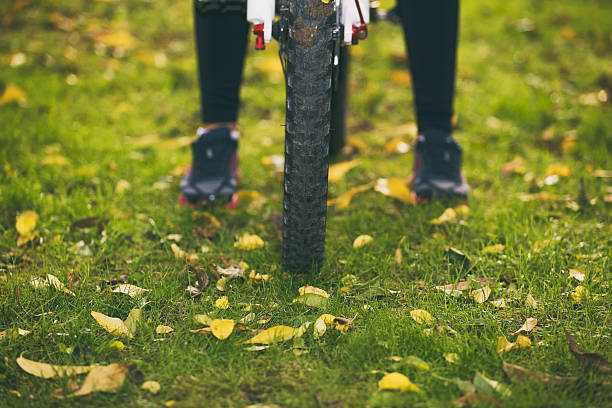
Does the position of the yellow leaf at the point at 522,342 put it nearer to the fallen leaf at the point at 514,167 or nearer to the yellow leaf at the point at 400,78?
the fallen leaf at the point at 514,167

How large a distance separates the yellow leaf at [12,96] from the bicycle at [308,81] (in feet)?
5.30

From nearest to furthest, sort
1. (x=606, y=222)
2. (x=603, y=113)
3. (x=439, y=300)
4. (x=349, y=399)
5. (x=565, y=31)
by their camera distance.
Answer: (x=349, y=399), (x=439, y=300), (x=606, y=222), (x=603, y=113), (x=565, y=31)

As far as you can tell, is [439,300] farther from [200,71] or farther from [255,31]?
[200,71]

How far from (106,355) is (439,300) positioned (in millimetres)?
806

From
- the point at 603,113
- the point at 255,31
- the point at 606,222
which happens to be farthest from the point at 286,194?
the point at 603,113

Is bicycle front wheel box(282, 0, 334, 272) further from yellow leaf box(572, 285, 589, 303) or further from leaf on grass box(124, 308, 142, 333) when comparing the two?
yellow leaf box(572, 285, 589, 303)

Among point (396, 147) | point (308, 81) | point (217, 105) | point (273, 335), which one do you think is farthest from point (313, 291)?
point (396, 147)

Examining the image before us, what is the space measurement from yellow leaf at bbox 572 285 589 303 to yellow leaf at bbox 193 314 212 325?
3.00 ft

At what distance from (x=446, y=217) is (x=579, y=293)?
18.3 inches

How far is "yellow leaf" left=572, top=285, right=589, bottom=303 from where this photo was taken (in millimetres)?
1391

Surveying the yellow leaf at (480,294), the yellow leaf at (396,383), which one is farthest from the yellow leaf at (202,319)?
the yellow leaf at (480,294)

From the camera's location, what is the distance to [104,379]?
1.13 meters

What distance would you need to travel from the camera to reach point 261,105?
2643 mm

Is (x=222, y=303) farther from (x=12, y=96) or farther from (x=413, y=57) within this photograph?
(x=12, y=96)
